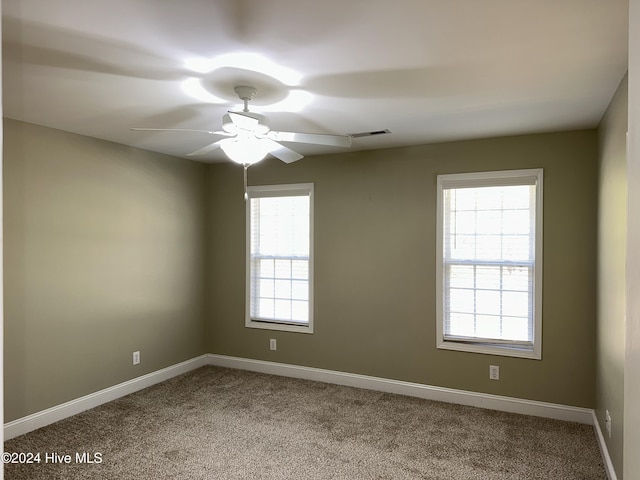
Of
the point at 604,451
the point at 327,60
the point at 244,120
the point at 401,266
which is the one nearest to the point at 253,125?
the point at 244,120

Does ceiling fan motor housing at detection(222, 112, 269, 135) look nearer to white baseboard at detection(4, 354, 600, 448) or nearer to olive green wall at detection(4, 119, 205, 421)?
olive green wall at detection(4, 119, 205, 421)

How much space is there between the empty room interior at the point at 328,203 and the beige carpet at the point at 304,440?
0.17 m

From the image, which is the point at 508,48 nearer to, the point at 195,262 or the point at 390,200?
the point at 390,200

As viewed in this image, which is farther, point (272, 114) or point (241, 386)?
point (241, 386)

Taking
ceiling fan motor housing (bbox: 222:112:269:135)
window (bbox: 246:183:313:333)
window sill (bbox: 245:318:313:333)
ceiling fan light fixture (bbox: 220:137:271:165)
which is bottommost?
window sill (bbox: 245:318:313:333)

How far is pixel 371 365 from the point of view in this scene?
15.0 feet

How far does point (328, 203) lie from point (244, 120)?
2289 millimetres

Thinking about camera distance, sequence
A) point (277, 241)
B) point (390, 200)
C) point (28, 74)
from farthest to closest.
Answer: point (277, 241) < point (390, 200) < point (28, 74)

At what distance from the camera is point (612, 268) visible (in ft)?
9.41

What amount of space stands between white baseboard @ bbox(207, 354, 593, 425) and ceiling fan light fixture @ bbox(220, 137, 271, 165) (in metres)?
2.76

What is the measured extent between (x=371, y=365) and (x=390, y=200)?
1.67 meters

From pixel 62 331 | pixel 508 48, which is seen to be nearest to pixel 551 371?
pixel 508 48

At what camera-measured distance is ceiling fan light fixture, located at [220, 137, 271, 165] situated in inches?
106

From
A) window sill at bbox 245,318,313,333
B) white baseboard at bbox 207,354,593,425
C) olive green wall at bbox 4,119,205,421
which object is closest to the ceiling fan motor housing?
olive green wall at bbox 4,119,205,421
